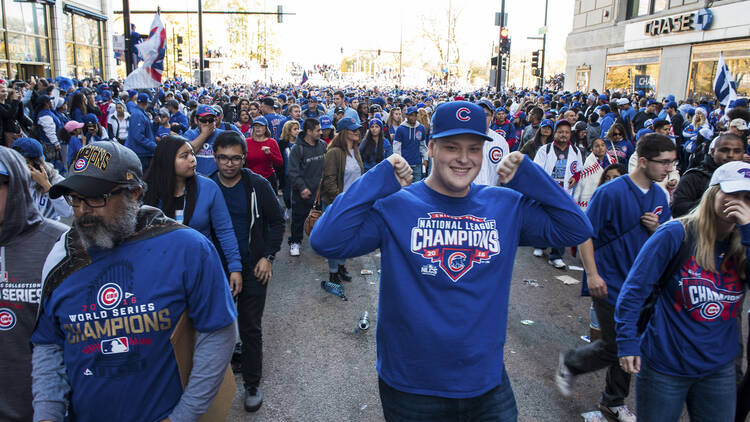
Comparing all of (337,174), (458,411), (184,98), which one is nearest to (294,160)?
(337,174)

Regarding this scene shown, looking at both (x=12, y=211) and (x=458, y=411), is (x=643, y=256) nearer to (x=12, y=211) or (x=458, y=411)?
(x=458, y=411)

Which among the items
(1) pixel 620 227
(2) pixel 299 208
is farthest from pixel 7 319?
(2) pixel 299 208

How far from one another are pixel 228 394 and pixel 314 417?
1921 millimetres

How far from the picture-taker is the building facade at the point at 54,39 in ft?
88.4

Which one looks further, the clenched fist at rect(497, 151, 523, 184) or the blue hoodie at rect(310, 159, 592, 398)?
the clenched fist at rect(497, 151, 523, 184)

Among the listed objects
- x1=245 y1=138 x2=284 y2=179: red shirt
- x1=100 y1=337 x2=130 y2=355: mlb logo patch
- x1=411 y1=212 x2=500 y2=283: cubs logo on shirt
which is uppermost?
x1=411 y1=212 x2=500 y2=283: cubs logo on shirt

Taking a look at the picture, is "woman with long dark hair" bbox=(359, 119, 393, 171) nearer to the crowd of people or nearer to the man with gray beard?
the crowd of people

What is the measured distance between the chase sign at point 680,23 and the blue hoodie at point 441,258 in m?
26.5

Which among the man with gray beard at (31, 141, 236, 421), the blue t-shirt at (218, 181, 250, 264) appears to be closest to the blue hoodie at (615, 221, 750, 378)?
the man with gray beard at (31, 141, 236, 421)

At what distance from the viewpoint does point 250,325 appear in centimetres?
425

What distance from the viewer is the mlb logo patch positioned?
6.63 feet

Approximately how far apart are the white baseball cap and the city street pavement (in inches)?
89.4

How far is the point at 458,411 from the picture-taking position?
2.21 metres

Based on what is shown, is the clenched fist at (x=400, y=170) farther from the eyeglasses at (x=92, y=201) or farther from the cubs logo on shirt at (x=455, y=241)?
the eyeglasses at (x=92, y=201)
